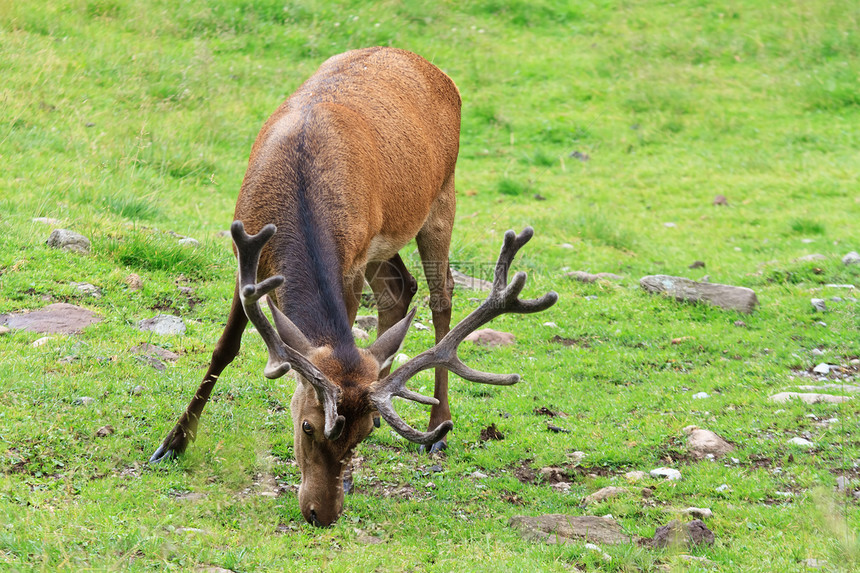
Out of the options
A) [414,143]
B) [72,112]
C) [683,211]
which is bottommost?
[683,211]

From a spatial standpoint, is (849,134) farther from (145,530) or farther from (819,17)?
(145,530)

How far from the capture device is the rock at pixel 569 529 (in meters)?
4.61

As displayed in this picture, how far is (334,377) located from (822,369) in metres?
4.54

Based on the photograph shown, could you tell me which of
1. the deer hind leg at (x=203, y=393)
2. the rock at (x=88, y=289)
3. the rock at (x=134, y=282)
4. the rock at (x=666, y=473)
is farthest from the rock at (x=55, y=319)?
the rock at (x=666, y=473)

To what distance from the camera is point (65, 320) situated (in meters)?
6.53

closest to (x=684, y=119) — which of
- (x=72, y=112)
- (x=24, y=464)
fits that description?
(x=72, y=112)

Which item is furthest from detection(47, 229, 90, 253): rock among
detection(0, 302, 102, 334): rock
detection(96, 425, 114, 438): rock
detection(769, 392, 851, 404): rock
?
detection(769, 392, 851, 404): rock

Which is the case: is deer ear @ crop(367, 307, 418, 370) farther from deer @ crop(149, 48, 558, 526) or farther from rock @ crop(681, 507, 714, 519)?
rock @ crop(681, 507, 714, 519)

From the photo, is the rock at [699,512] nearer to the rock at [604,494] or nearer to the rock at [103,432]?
the rock at [604,494]

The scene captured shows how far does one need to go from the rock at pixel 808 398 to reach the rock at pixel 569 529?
Result: 2276 mm

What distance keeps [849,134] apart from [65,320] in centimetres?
1139

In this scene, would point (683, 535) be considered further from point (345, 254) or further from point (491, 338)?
point (491, 338)

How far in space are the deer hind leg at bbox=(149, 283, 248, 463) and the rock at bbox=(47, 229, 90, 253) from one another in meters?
2.85

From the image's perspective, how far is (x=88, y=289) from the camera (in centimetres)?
706
